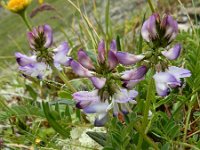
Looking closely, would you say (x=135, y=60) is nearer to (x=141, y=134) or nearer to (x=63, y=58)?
(x=141, y=134)

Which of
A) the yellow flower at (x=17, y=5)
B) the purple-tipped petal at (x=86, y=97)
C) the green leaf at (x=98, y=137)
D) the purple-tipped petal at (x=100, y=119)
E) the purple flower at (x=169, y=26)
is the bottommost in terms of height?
A: the green leaf at (x=98, y=137)

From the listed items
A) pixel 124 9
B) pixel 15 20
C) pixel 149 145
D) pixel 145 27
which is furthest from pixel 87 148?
pixel 15 20

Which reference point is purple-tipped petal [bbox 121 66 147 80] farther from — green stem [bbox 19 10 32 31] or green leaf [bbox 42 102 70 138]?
green stem [bbox 19 10 32 31]

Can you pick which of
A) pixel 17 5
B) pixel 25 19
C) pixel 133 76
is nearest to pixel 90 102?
pixel 133 76

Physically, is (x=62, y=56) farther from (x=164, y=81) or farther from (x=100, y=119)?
(x=164, y=81)

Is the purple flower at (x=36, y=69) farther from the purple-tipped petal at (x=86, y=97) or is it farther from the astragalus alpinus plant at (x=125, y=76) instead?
the purple-tipped petal at (x=86, y=97)

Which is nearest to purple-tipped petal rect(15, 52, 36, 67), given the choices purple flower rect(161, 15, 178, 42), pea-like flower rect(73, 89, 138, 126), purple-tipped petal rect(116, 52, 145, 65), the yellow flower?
pea-like flower rect(73, 89, 138, 126)

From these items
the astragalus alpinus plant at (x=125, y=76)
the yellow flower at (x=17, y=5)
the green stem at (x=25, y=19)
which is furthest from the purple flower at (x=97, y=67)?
the yellow flower at (x=17, y=5)
